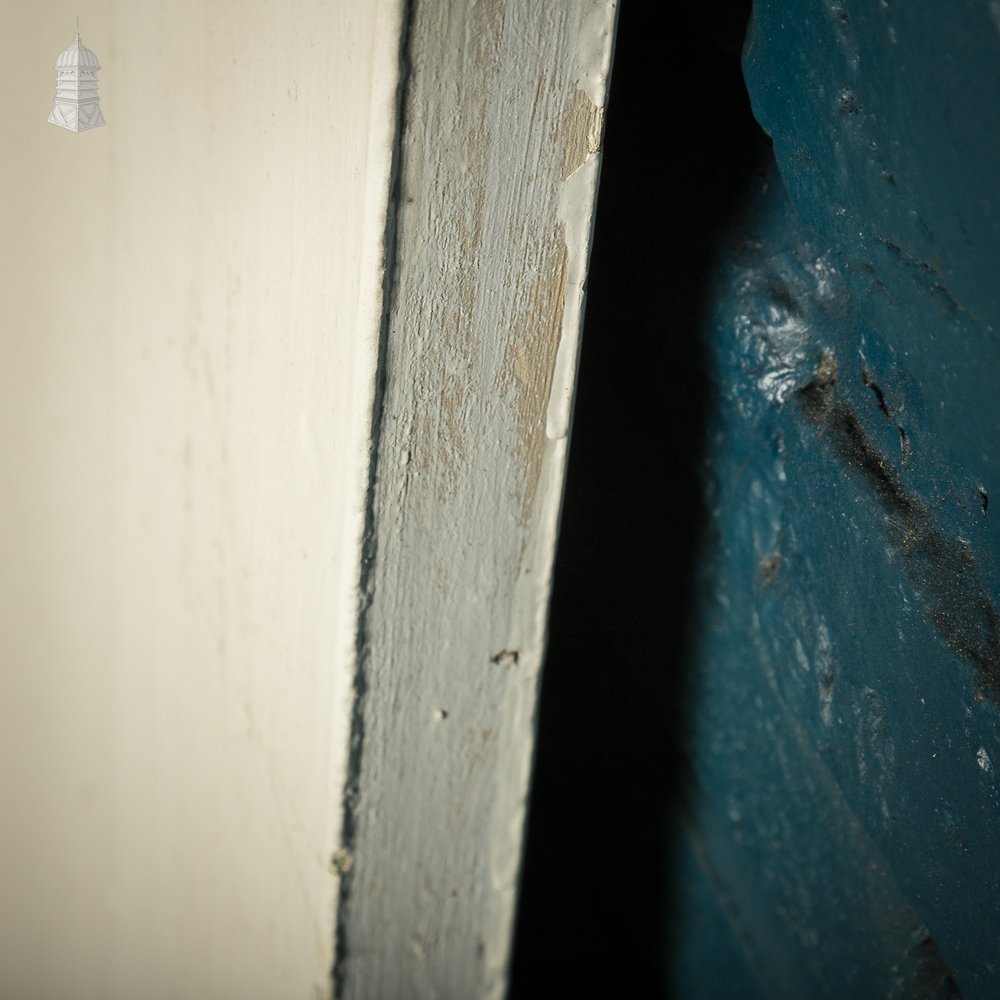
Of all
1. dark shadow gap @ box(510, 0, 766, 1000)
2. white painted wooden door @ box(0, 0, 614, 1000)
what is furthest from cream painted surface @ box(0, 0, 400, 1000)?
dark shadow gap @ box(510, 0, 766, 1000)

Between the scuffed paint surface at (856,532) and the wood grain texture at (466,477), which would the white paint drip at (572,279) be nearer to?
the wood grain texture at (466,477)

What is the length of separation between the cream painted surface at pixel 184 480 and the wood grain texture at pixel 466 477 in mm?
22

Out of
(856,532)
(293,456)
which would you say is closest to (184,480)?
(293,456)

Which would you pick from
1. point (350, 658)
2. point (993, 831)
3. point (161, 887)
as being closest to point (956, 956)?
point (993, 831)

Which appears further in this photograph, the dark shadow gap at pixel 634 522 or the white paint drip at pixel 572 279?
the dark shadow gap at pixel 634 522

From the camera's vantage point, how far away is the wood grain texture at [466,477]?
1.49 feet

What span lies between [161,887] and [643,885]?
410 millimetres

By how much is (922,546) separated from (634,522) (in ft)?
0.72

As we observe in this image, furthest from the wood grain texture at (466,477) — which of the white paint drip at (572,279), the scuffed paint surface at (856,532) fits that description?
the scuffed paint surface at (856,532)

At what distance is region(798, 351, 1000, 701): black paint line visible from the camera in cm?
48

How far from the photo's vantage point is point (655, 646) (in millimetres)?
706

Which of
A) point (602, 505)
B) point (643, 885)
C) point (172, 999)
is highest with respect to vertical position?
point (602, 505)

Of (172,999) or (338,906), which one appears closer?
(338,906)

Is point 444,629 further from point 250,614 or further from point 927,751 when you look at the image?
point 927,751
